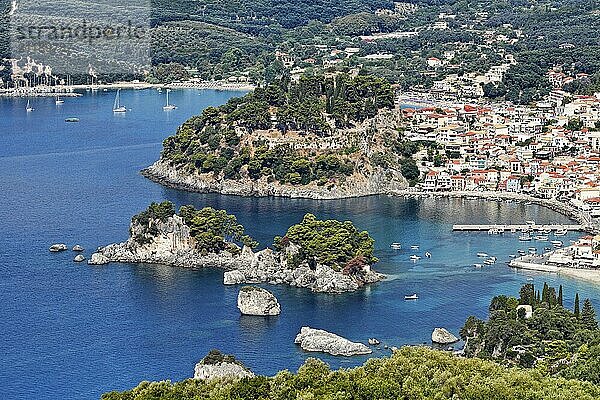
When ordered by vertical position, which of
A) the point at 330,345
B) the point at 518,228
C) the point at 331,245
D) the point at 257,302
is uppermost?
the point at 331,245

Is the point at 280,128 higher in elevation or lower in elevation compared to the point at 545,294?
higher

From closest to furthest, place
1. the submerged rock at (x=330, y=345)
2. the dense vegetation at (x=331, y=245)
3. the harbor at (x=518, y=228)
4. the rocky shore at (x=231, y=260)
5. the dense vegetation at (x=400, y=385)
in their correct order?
the dense vegetation at (x=400, y=385) < the submerged rock at (x=330, y=345) < the rocky shore at (x=231, y=260) < the dense vegetation at (x=331, y=245) < the harbor at (x=518, y=228)

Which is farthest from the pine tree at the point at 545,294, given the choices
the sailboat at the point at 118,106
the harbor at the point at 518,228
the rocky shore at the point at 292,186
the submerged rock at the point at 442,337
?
the sailboat at the point at 118,106

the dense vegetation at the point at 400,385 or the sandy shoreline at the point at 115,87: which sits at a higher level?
the sandy shoreline at the point at 115,87

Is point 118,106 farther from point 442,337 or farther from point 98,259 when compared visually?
point 442,337

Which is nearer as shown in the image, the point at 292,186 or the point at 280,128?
the point at 292,186

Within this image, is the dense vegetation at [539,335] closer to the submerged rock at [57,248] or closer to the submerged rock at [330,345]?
the submerged rock at [330,345]

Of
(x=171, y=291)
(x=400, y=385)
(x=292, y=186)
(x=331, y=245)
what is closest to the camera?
(x=400, y=385)

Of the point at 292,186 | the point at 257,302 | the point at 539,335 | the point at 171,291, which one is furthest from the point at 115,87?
the point at 539,335

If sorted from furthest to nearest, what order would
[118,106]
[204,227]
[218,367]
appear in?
[118,106] < [204,227] < [218,367]
